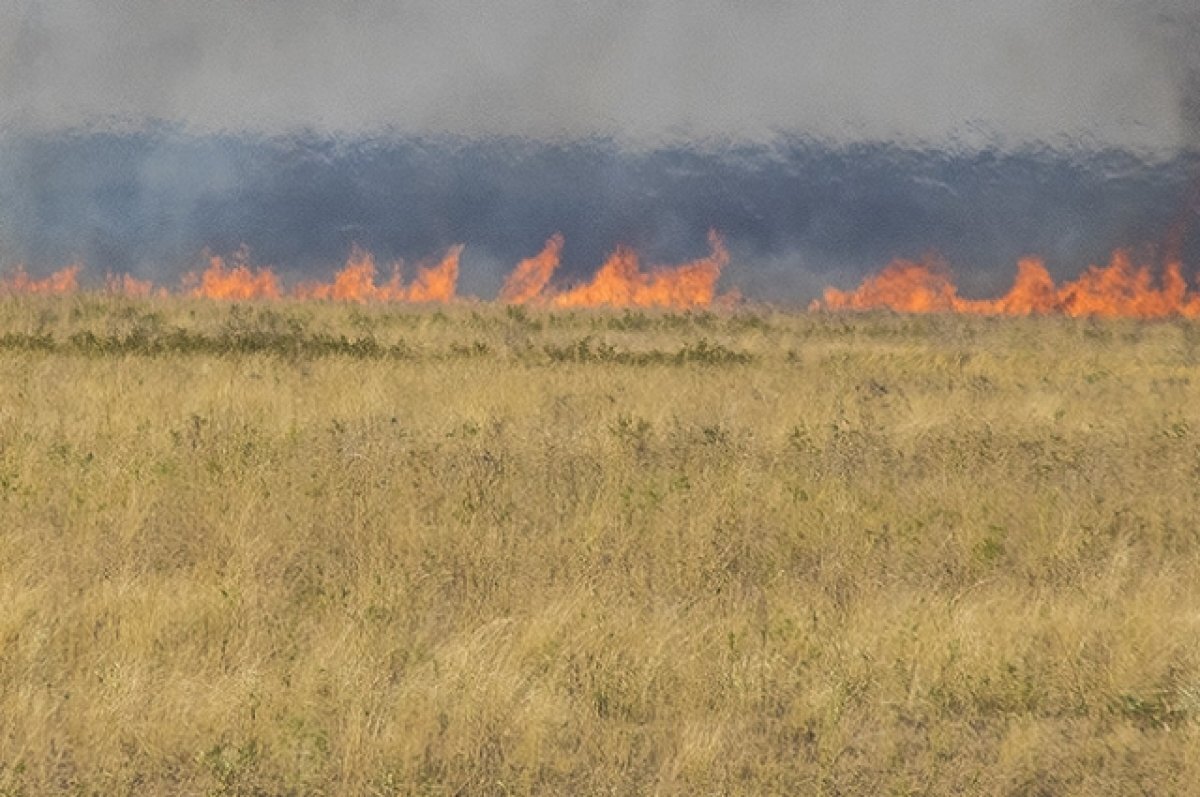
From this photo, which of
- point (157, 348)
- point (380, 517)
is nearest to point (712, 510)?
point (380, 517)

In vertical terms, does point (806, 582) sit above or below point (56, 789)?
above

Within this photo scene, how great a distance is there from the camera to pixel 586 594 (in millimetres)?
6949

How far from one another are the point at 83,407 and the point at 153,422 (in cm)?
111

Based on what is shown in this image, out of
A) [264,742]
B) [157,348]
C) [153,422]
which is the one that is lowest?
[264,742]

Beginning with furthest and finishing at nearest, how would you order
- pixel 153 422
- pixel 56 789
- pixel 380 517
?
pixel 153 422
pixel 380 517
pixel 56 789

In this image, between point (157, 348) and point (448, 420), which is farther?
point (157, 348)

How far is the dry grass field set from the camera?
5141mm

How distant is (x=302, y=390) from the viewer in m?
15.2

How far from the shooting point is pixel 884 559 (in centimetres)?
821

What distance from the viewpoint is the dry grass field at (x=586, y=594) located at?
5141 mm

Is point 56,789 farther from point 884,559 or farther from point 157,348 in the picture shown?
point 157,348

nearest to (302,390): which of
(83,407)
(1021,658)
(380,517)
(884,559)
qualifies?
(83,407)

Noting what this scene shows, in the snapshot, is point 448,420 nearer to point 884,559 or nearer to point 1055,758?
point 884,559

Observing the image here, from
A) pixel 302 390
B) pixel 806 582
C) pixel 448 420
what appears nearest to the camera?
pixel 806 582
